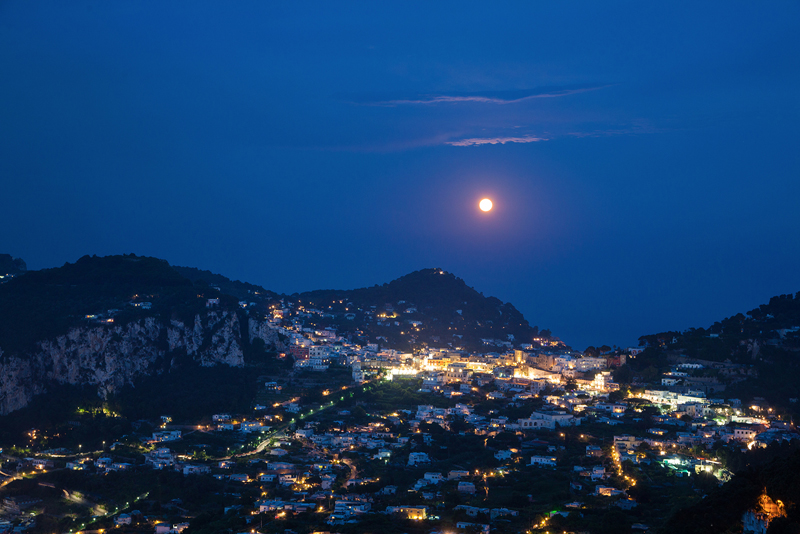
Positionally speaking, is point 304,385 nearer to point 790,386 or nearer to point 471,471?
point 471,471

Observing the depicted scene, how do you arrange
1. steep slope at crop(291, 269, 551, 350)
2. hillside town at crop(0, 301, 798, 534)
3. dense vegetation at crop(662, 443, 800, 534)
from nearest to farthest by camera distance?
1. dense vegetation at crop(662, 443, 800, 534)
2. hillside town at crop(0, 301, 798, 534)
3. steep slope at crop(291, 269, 551, 350)

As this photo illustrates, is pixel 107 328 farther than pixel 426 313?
No

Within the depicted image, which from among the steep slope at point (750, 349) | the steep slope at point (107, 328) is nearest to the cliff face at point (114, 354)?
the steep slope at point (107, 328)

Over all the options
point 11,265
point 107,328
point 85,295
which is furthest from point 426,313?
point 107,328

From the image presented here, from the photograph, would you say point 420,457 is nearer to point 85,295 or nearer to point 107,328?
point 107,328

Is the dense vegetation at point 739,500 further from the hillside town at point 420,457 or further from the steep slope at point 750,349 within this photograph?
the steep slope at point 750,349

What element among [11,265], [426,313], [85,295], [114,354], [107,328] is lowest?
[114,354]

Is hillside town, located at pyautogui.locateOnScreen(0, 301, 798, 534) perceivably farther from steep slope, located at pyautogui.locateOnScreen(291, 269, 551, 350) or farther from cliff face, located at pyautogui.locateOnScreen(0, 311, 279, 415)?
steep slope, located at pyautogui.locateOnScreen(291, 269, 551, 350)

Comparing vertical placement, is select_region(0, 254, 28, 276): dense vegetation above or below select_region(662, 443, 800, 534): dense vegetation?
above

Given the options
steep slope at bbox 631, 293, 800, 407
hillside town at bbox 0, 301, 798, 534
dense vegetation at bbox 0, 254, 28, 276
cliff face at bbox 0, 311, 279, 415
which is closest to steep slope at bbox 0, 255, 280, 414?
cliff face at bbox 0, 311, 279, 415

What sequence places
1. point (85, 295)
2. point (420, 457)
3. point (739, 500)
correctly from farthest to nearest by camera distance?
point (85, 295) < point (420, 457) < point (739, 500)
